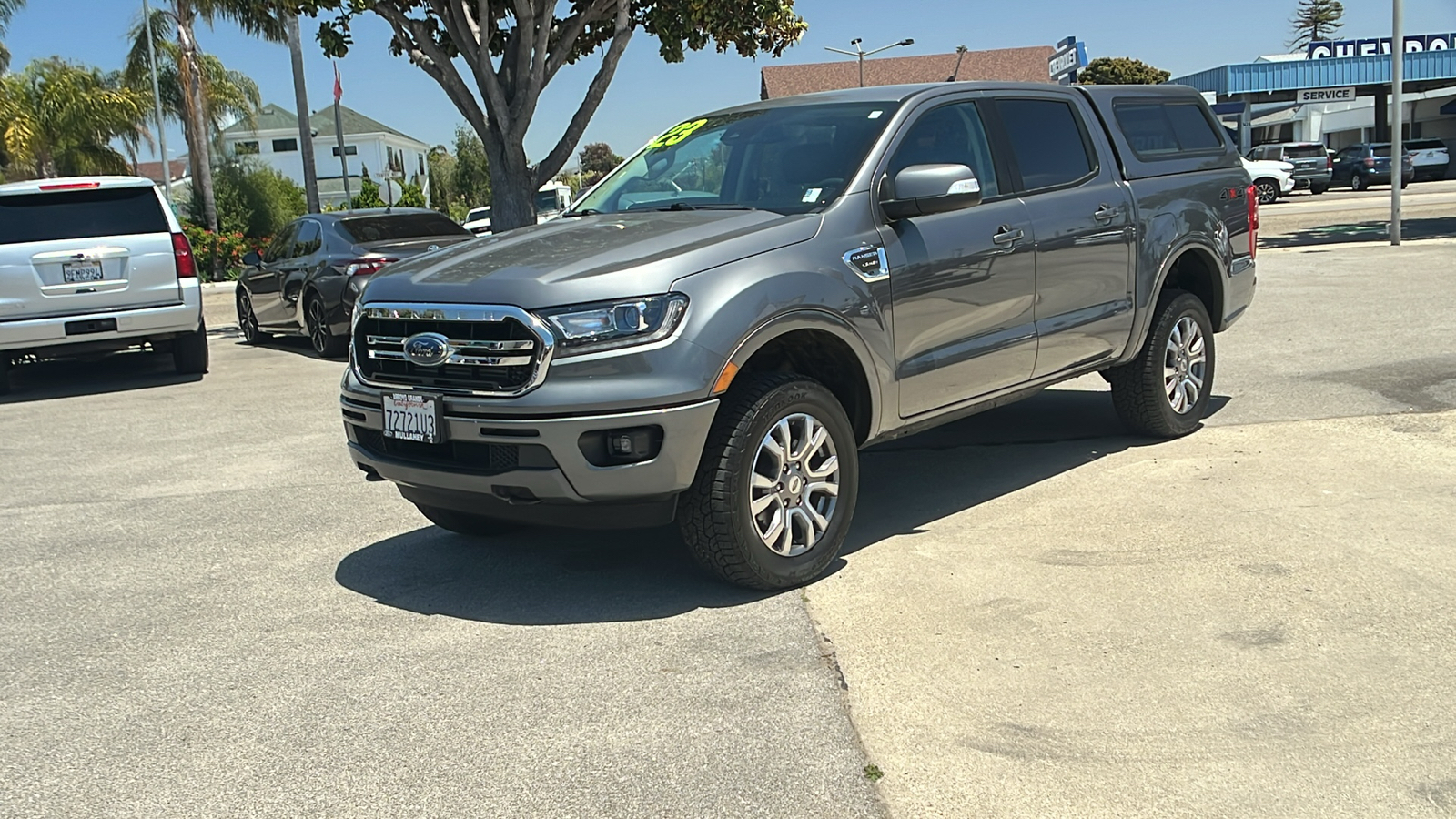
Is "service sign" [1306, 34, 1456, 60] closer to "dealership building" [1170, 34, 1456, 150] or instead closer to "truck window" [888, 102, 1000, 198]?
"dealership building" [1170, 34, 1456, 150]

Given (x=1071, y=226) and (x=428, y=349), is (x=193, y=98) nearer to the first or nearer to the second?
(x=1071, y=226)

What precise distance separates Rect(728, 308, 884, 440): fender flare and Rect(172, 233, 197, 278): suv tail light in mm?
8350

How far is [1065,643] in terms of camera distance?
14.1 feet

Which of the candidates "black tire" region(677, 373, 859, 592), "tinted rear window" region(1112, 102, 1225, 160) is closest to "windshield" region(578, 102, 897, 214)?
"black tire" region(677, 373, 859, 592)

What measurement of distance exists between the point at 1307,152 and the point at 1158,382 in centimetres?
3824

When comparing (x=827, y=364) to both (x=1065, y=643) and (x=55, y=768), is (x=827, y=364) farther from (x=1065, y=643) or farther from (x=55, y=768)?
(x=55, y=768)

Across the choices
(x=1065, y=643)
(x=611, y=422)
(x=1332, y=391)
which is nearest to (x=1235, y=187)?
(x=1332, y=391)

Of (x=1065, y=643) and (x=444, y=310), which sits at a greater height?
(x=444, y=310)

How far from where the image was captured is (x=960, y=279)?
18.4ft

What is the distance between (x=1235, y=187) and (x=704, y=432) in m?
4.44

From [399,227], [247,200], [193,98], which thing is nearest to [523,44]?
[399,227]

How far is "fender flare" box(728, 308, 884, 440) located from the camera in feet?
15.4

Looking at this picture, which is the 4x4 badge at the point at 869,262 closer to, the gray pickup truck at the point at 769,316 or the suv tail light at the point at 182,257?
the gray pickup truck at the point at 769,316

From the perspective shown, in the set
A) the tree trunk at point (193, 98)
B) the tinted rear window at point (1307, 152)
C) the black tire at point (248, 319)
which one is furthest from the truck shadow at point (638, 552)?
the tinted rear window at point (1307, 152)
